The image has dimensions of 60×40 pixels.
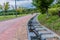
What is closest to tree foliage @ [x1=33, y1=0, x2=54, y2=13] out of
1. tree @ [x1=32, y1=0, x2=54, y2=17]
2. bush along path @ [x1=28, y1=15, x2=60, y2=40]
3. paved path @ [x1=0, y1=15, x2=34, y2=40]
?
tree @ [x1=32, y1=0, x2=54, y2=17]

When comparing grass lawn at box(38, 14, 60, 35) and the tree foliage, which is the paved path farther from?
the tree foliage

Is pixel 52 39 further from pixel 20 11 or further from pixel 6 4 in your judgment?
pixel 20 11

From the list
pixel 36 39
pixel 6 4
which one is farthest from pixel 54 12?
pixel 6 4

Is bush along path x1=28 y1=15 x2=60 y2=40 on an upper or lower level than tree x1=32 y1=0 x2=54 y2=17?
upper

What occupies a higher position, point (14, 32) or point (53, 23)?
point (14, 32)

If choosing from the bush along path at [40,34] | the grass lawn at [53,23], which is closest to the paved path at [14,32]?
the bush along path at [40,34]

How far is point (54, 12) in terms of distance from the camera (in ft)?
90.3

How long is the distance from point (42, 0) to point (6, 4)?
31.0 meters

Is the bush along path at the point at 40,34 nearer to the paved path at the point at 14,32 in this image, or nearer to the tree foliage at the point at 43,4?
the paved path at the point at 14,32

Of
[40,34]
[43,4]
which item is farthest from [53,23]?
[40,34]

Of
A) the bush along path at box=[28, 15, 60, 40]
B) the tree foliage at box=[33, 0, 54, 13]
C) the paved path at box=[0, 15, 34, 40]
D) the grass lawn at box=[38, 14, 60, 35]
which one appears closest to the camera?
the bush along path at box=[28, 15, 60, 40]

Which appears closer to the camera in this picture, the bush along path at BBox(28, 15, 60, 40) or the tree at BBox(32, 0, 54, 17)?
the bush along path at BBox(28, 15, 60, 40)

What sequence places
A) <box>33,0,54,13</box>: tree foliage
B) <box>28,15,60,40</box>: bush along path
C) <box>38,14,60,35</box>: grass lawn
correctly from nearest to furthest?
1. <box>28,15,60,40</box>: bush along path
2. <box>38,14,60,35</box>: grass lawn
3. <box>33,0,54,13</box>: tree foliage

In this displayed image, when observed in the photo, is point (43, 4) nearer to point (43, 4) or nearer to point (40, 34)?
point (43, 4)
